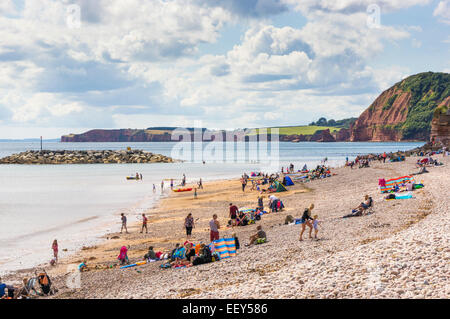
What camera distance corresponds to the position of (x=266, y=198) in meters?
35.7

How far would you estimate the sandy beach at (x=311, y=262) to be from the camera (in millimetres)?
9859

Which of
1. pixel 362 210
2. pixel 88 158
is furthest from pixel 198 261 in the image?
pixel 88 158

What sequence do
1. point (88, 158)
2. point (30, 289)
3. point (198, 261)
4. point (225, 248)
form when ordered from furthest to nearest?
point (88, 158), point (225, 248), point (198, 261), point (30, 289)

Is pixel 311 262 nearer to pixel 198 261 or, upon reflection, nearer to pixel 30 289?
pixel 198 261

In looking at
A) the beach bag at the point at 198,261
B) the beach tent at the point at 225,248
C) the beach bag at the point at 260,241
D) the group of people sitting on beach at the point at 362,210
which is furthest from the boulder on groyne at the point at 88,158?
the beach bag at the point at 198,261

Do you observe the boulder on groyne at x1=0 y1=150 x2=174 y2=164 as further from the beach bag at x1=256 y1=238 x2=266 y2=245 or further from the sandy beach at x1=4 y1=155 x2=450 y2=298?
the beach bag at x1=256 y1=238 x2=266 y2=245

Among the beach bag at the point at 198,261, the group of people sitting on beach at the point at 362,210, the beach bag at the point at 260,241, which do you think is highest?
the group of people sitting on beach at the point at 362,210

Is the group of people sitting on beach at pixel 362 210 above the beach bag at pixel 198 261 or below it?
above

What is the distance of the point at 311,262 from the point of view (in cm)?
1230

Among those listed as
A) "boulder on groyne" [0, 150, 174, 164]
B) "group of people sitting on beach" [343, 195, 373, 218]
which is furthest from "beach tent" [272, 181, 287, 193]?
"boulder on groyne" [0, 150, 174, 164]

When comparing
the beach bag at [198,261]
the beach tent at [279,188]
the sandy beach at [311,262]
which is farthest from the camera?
the beach tent at [279,188]

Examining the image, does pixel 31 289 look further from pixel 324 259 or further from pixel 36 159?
pixel 36 159

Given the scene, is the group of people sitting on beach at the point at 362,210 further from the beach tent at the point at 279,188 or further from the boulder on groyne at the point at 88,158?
the boulder on groyne at the point at 88,158
